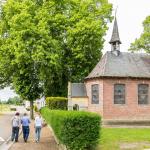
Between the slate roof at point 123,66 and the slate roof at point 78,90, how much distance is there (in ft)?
10.9

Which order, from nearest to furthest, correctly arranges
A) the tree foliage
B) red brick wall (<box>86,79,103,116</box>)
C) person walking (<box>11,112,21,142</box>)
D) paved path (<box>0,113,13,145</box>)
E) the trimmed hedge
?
person walking (<box>11,112,21,142</box>) → paved path (<box>0,113,13,145</box>) → red brick wall (<box>86,79,103,116</box>) → the trimmed hedge → the tree foliage

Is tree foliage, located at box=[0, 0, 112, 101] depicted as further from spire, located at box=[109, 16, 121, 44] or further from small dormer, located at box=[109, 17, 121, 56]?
small dormer, located at box=[109, 17, 121, 56]

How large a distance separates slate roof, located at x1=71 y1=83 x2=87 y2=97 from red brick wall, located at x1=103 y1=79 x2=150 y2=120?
A: 4.82 metres

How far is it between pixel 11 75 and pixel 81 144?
33.6 m

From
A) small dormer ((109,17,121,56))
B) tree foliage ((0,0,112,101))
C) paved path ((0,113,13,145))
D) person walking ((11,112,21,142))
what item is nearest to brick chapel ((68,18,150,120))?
small dormer ((109,17,121,56))

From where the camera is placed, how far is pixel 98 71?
137ft

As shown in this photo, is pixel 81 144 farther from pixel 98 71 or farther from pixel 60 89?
pixel 60 89

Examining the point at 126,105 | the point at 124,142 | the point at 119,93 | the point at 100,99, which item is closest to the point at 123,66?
the point at 119,93

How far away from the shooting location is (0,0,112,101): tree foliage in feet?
152

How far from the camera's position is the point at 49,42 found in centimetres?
4606

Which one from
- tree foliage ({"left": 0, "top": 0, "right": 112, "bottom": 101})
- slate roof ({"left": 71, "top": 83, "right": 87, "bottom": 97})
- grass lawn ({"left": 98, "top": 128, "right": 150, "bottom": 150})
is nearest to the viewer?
grass lawn ({"left": 98, "top": 128, "right": 150, "bottom": 150})

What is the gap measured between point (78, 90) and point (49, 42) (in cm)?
599

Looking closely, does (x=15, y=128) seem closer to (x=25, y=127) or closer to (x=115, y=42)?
(x=25, y=127)

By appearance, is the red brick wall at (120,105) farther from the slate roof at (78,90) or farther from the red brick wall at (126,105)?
the slate roof at (78,90)
